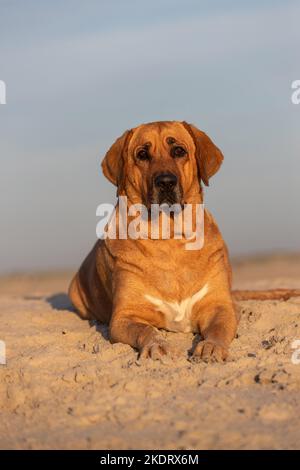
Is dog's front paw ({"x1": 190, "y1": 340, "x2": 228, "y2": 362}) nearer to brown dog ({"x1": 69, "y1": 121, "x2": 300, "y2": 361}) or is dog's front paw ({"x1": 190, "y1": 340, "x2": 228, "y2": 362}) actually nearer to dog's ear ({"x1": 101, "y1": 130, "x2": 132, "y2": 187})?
brown dog ({"x1": 69, "y1": 121, "x2": 300, "y2": 361})

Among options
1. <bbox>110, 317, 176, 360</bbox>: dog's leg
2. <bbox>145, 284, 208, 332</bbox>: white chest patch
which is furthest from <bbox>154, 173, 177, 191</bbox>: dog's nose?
<bbox>110, 317, 176, 360</bbox>: dog's leg

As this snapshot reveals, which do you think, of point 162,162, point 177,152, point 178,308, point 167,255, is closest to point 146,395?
point 178,308

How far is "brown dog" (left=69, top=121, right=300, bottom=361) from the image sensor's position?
21.0ft

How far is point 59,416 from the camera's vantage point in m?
4.52

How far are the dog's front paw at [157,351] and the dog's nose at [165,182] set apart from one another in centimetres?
122

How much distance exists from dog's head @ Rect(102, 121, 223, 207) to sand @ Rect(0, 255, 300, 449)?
118cm

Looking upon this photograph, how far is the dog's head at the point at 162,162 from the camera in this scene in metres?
6.32

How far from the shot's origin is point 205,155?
22.1 feet

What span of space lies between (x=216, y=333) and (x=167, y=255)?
0.85 meters

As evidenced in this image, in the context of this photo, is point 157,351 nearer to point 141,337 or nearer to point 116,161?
point 141,337

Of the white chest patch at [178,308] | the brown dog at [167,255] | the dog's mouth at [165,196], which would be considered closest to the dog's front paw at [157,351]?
the brown dog at [167,255]

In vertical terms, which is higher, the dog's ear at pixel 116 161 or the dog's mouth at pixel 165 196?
the dog's ear at pixel 116 161

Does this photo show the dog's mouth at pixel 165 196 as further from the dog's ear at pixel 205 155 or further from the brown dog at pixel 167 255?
the dog's ear at pixel 205 155
